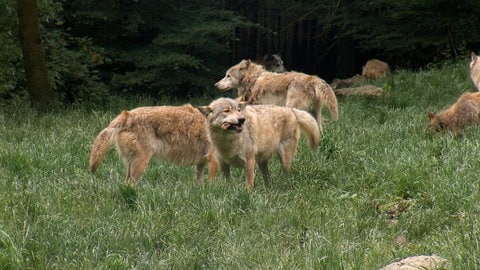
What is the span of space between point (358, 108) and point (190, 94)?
7143 mm

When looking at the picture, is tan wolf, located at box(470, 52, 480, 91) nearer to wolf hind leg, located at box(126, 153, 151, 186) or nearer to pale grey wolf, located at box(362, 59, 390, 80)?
pale grey wolf, located at box(362, 59, 390, 80)

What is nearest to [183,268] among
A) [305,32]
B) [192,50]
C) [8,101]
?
[8,101]

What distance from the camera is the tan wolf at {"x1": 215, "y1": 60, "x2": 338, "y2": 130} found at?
11.9 metres

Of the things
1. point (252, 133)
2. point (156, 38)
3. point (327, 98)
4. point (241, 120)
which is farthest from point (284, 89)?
point (156, 38)

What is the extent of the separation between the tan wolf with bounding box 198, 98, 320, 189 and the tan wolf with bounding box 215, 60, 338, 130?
181cm

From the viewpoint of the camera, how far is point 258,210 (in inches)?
287

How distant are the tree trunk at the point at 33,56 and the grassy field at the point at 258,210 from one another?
4684mm

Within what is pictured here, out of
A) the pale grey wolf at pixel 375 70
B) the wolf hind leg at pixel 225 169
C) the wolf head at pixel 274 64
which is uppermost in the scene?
the wolf hind leg at pixel 225 169

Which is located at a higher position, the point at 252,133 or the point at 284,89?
the point at 252,133

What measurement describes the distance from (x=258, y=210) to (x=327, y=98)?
190 inches

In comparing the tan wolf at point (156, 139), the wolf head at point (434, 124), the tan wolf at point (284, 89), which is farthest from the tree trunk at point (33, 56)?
the wolf head at point (434, 124)

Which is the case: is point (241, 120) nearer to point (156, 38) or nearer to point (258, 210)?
point (258, 210)

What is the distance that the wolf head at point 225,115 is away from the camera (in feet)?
Answer: 27.3

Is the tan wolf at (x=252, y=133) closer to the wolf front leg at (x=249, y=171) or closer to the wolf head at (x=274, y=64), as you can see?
the wolf front leg at (x=249, y=171)
